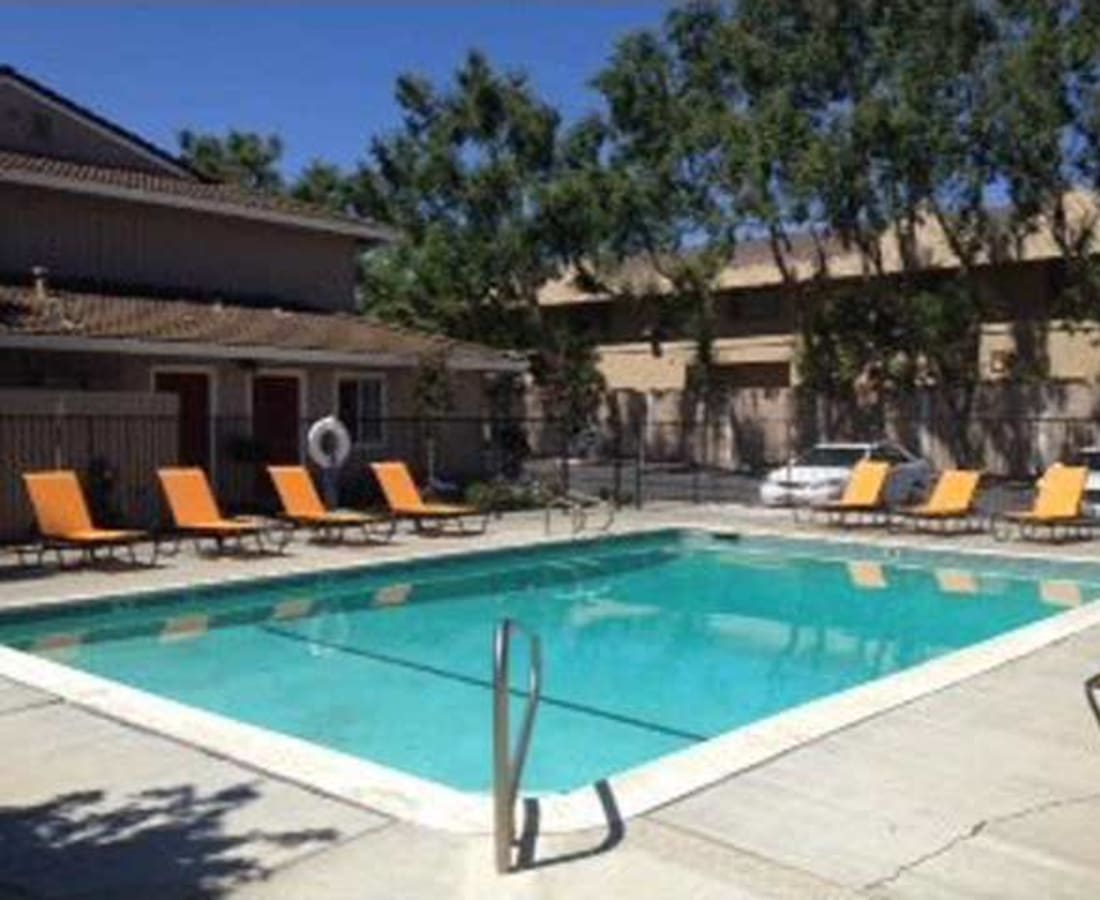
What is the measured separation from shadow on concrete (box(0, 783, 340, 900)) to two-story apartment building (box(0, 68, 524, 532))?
13.9 m

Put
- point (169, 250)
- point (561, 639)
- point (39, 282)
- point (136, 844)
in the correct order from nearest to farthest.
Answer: point (136, 844), point (561, 639), point (39, 282), point (169, 250)

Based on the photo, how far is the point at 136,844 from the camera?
687 cm

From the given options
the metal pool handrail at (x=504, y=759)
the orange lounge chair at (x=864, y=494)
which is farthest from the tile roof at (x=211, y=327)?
the metal pool handrail at (x=504, y=759)

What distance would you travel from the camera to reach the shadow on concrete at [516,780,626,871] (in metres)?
6.61

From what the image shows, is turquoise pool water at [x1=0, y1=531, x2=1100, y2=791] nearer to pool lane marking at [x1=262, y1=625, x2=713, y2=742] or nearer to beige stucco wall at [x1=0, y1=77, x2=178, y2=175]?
pool lane marking at [x1=262, y1=625, x2=713, y2=742]

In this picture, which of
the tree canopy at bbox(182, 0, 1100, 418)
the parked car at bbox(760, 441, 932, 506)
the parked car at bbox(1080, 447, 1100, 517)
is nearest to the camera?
the parked car at bbox(1080, 447, 1100, 517)

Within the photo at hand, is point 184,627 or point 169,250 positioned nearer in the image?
point 184,627

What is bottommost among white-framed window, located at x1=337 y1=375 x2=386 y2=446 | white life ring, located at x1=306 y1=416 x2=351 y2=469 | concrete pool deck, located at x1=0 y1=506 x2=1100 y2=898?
concrete pool deck, located at x1=0 y1=506 x2=1100 y2=898

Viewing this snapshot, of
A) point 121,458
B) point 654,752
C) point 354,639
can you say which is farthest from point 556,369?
point 654,752

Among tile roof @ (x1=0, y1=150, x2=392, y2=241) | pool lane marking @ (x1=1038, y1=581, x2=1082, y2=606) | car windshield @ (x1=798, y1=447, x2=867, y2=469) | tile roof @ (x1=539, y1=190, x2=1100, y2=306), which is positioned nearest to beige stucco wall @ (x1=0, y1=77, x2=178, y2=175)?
tile roof @ (x1=0, y1=150, x2=392, y2=241)

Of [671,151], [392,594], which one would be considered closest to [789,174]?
[671,151]

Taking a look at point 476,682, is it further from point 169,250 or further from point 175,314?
point 169,250

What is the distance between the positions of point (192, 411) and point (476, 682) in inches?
551

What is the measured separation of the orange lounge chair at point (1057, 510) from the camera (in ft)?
73.3
